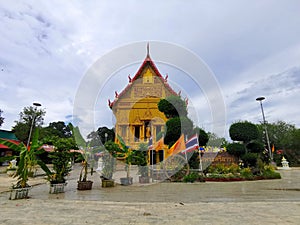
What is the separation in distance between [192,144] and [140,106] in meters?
10.8

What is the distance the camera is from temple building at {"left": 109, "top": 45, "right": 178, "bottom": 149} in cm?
1970

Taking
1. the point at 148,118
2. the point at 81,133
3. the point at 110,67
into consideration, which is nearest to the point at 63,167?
the point at 81,133

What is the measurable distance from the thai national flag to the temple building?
8.80 m

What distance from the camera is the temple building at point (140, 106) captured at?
1970 centimetres

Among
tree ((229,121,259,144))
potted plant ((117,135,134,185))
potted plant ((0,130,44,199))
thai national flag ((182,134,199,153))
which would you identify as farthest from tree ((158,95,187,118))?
potted plant ((0,130,44,199))

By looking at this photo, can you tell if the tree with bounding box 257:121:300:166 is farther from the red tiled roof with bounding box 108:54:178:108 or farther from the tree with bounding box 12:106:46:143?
the tree with bounding box 12:106:46:143

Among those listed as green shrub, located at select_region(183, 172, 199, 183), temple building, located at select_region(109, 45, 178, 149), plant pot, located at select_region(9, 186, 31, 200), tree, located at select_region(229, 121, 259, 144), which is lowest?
plant pot, located at select_region(9, 186, 31, 200)

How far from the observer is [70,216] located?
363cm

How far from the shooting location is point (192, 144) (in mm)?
10148

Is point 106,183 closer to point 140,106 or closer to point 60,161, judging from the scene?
point 60,161

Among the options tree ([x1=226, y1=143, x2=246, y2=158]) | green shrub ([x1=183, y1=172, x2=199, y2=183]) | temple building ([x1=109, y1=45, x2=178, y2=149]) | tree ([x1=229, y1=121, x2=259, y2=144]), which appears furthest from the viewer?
temple building ([x1=109, y1=45, x2=178, y2=149])

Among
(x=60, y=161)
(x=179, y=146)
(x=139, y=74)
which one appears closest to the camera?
(x=60, y=161)

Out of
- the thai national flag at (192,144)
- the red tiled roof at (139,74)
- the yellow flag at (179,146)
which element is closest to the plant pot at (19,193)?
the yellow flag at (179,146)

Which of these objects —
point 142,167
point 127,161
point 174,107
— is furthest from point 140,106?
point 127,161
